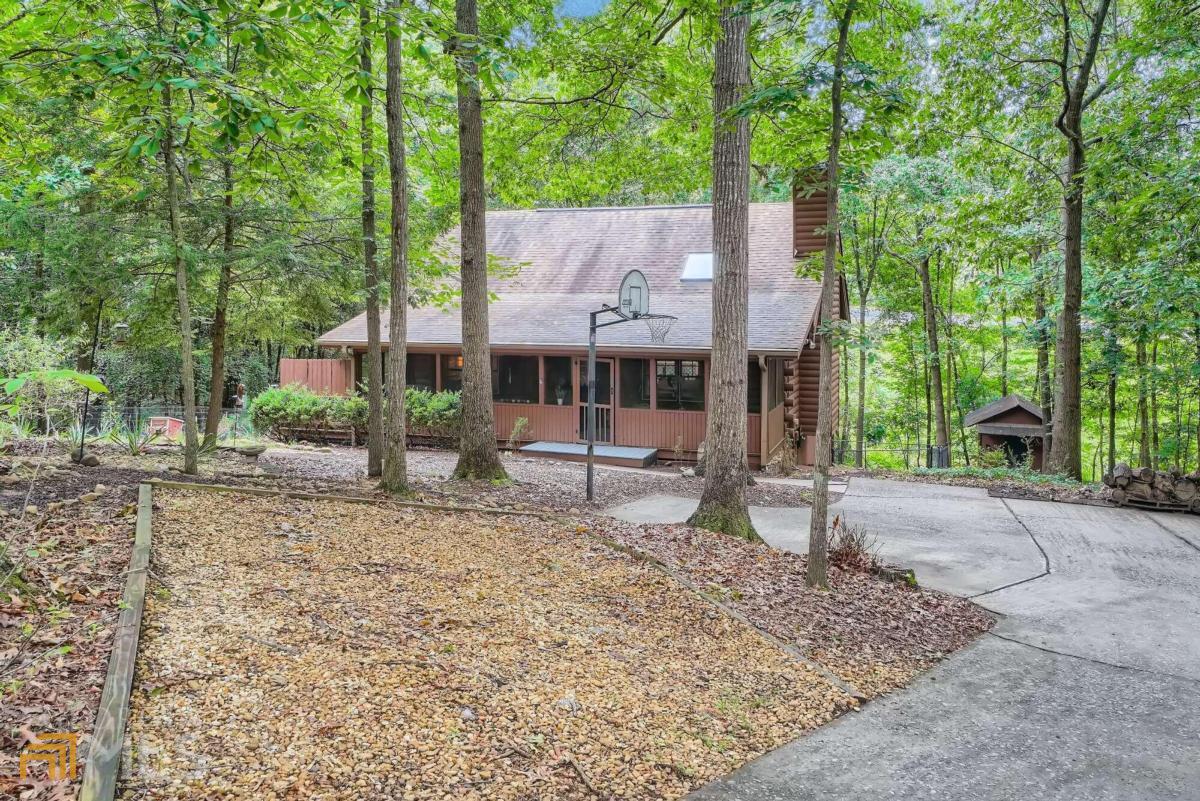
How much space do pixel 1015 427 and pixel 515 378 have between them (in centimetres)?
1277

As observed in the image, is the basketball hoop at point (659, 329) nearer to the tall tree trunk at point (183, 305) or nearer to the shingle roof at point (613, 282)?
the shingle roof at point (613, 282)

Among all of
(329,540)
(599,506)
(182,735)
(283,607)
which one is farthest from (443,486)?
(182,735)

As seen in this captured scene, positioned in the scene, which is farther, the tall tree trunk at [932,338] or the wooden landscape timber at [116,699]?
the tall tree trunk at [932,338]

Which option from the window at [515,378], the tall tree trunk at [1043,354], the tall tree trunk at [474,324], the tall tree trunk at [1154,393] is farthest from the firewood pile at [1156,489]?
the window at [515,378]

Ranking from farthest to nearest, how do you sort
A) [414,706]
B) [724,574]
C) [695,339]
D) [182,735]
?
1. [695,339]
2. [724,574]
3. [414,706]
4. [182,735]

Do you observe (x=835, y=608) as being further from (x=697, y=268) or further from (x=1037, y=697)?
(x=697, y=268)

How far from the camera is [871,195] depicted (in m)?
20.6

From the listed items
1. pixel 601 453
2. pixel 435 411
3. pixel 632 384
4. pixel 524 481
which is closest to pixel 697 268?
pixel 632 384

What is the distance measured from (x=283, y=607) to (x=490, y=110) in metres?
9.66

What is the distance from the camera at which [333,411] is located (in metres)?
16.7

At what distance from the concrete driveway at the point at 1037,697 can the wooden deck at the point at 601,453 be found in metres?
6.57

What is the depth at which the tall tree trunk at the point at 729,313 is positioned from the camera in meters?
7.26

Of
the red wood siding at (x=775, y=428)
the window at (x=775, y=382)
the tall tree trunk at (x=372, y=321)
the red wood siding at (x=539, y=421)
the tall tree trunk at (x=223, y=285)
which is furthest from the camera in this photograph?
the red wood siding at (x=539, y=421)

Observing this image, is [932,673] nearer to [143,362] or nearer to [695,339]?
[695,339]
